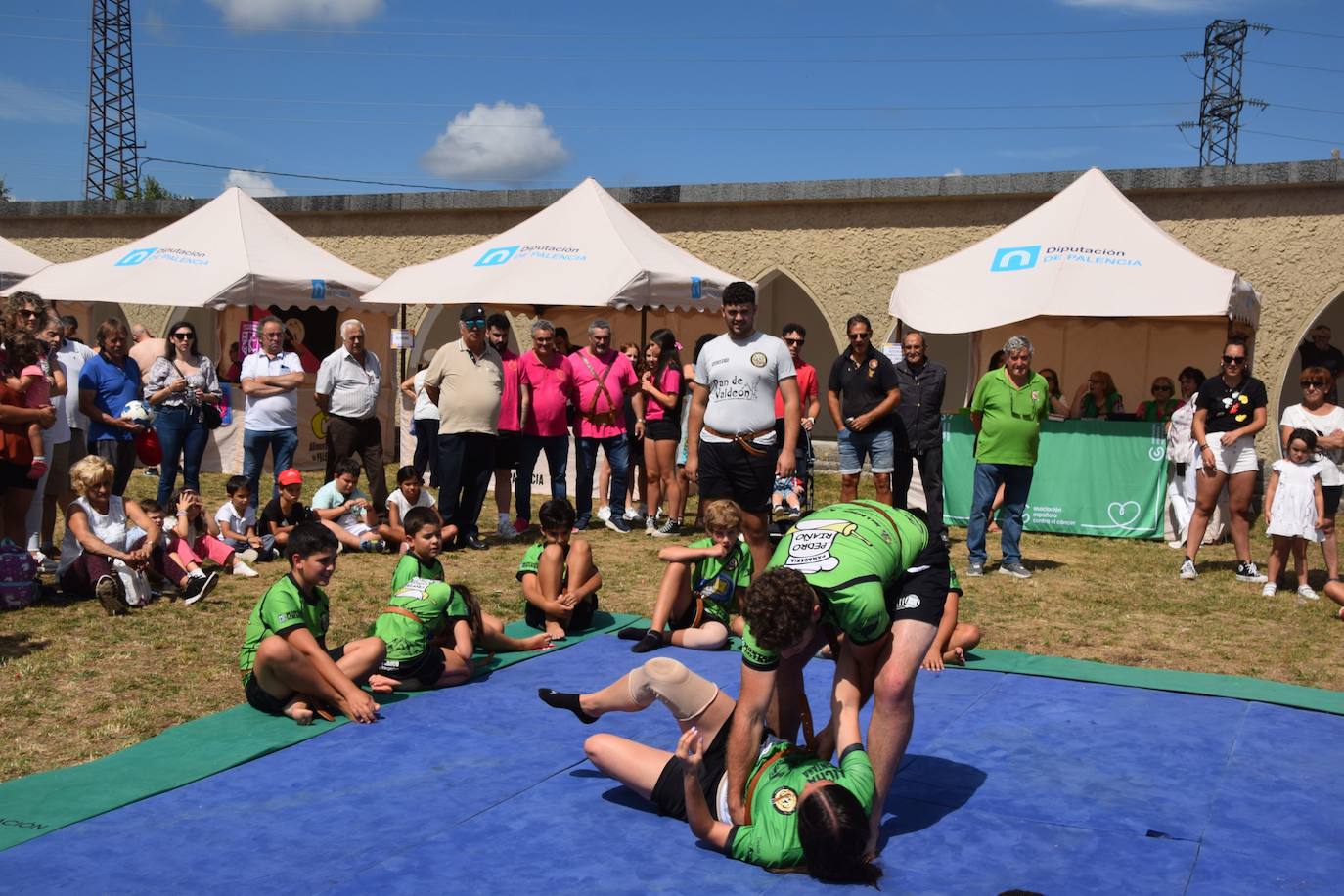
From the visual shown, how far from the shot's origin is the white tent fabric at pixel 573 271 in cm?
A: 1145

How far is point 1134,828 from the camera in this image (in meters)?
4.30

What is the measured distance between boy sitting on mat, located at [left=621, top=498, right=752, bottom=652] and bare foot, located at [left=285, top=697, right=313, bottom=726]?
186cm

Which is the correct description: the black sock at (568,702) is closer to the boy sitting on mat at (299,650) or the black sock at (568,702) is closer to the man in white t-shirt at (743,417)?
the boy sitting on mat at (299,650)

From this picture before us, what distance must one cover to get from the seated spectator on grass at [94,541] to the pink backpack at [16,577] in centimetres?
19

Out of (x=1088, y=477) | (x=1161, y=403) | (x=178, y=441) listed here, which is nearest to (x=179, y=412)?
(x=178, y=441)

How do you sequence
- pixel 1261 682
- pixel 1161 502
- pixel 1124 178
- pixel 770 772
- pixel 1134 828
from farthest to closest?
pixel 1124 178, pixel 1161 502, pixel 1261 682, pixel 1134 828, pixel 770 772

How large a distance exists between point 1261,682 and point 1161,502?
5.09 metres

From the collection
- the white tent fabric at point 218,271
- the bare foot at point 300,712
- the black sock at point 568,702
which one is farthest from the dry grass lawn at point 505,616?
the white tent fabric at point 218,271

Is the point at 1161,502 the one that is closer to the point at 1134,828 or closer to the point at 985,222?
the point at 985,222

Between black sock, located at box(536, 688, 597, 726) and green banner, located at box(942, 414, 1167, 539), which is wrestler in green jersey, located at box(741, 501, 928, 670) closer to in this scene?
black sock, located at box(536, 688, 597, 726)

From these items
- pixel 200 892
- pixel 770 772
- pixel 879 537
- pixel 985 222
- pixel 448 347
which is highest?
pixel 985 222

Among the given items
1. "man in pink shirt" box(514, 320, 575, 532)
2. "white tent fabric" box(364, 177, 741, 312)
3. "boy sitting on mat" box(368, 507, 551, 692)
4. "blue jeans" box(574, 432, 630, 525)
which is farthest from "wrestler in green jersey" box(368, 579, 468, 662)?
"white tent fabric" box(364, 177, 741, 312)

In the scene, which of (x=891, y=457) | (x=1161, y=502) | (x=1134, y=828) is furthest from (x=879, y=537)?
(x=1161, y=502)

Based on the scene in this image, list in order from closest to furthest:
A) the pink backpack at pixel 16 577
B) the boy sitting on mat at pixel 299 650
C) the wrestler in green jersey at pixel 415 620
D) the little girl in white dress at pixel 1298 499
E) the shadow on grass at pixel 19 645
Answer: the boy sitting on mat at pixel 299 650
the wrestler in green jersey at pixel 415 620
the shadow on grass at pixel 19 645
the pink backpack at pixel 16 577
the little girl in white dress at pixel 1298 499
